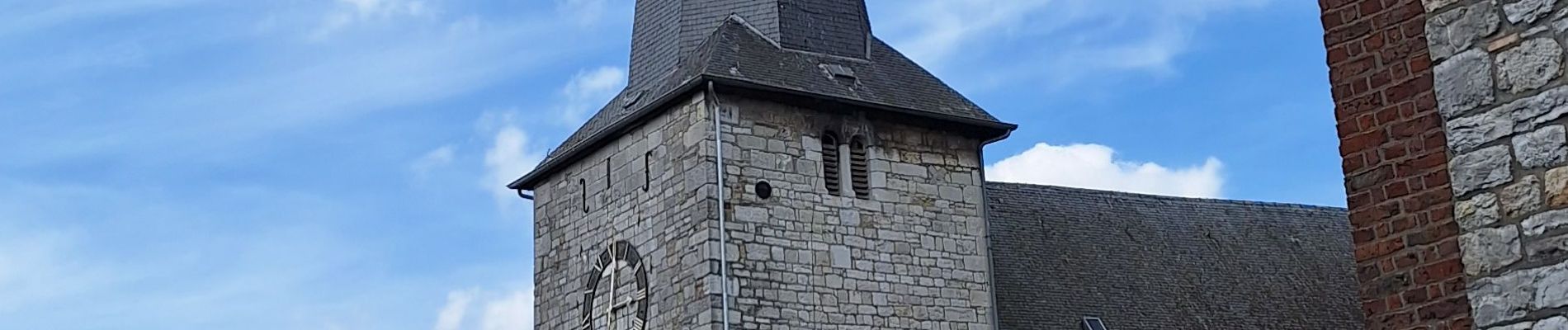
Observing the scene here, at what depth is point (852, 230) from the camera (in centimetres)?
1753

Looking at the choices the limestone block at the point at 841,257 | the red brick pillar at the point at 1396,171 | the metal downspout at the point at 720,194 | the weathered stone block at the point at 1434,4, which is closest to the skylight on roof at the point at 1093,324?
the limestone block at the point at 841,257

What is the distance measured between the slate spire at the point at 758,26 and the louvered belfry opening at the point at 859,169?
1.21 meters

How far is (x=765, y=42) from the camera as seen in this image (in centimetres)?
1831

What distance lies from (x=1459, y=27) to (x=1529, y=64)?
274 mm

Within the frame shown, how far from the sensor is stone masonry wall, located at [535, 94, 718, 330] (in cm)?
1677

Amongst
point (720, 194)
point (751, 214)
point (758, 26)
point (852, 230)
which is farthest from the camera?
point (758, 26)

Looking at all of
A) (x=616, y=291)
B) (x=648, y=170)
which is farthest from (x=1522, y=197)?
(x=616, y=291)

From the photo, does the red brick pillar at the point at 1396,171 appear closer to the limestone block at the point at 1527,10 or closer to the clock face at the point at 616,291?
the limestone block at the point at 1527,10

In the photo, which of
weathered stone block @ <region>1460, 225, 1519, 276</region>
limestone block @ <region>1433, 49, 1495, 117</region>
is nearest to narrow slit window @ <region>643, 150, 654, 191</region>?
limestone block @ <region>1433, 49, 1495, 117</region>

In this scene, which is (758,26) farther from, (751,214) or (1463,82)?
(1463,82)

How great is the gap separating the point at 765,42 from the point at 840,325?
2.97m

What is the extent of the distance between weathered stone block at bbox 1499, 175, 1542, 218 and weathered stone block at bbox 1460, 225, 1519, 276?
5 cm

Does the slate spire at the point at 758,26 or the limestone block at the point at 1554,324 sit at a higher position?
the slate spire at the point at 758,26

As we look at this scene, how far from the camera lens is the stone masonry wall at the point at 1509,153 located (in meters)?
5.82
